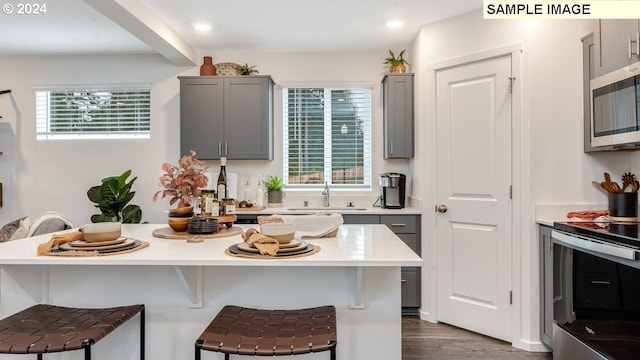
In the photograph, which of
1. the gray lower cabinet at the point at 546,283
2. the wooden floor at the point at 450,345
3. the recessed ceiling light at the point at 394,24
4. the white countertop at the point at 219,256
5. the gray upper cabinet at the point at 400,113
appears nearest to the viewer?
the white countertop at the point at 219,256

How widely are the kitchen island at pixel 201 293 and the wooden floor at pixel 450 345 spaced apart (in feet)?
3.56

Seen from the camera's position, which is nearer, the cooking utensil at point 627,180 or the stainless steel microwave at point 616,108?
the stainless steel microwave at point 616,108

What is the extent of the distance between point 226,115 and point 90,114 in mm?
1751

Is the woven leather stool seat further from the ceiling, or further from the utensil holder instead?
the ceiling

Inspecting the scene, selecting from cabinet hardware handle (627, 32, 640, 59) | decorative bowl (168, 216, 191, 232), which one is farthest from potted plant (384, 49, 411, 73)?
decorative bowl (168, 216, 191, 232)

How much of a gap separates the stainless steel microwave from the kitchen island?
1.60 metres

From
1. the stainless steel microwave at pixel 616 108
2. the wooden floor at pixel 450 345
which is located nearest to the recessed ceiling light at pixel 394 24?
the stainless steel microwave at pixel 616 108

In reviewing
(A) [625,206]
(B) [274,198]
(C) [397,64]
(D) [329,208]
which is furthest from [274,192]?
(A) [625,206]

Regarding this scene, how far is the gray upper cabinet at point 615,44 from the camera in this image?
2.12 m

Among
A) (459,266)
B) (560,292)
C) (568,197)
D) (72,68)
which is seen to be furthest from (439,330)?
(72,68)

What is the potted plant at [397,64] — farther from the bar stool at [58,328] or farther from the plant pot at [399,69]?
the bar stool at [58,328]

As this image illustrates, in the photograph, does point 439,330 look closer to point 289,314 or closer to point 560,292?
point 560,292

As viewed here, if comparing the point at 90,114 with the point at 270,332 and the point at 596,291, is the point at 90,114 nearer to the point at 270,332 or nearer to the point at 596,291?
the point at 270,332

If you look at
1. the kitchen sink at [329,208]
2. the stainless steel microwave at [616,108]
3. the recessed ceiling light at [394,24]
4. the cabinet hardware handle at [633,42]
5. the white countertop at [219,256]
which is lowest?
the white countertop at [219,256]
